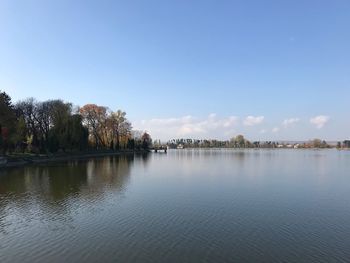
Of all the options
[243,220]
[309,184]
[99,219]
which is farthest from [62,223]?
[309,184]

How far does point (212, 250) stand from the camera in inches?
540

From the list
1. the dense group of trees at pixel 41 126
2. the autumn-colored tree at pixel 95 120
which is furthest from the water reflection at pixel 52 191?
the autumn-colored tree at pixel 95 120

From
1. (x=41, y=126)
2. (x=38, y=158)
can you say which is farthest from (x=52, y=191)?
(x=41, y=126)

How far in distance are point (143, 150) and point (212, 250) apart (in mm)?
131078

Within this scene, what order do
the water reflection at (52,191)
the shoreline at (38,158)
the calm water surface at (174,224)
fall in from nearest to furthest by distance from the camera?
the calm water surface at (174,224) → the water reflection at (52,191) → the shoreline at (38,158)

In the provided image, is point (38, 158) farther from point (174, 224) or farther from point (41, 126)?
point (174, 224)

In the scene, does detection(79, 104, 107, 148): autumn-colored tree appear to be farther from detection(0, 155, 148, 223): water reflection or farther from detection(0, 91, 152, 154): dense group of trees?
detection(0, 155, 148, 223): water reflection

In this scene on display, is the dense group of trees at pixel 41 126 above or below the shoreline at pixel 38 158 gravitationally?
above

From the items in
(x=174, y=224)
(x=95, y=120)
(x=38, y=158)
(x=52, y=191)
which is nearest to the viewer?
(x=174, y=224)

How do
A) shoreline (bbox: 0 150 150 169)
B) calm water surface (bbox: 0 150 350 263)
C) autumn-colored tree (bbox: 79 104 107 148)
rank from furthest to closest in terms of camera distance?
autumn-colored tree (bbox: 79 104 107 148) → shoreline (bbox: 0 150 150 169) → calm water surface (bbox: 0 150 350 263)

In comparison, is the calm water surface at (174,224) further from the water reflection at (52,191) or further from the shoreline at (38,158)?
the shoreline at (38,158)

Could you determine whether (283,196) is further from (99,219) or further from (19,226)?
(19,226)

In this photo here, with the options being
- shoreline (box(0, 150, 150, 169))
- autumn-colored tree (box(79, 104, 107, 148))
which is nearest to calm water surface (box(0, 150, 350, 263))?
shoreline (box(0, 150, 150, 169))

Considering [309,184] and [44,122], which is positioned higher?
[44,122]
